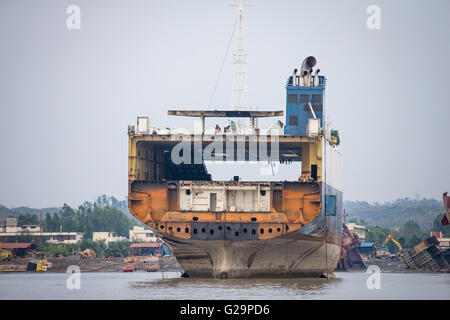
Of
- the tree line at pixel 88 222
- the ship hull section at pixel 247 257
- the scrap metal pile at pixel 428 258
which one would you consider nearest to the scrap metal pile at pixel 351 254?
the scrap metal pile at pixel 428 258

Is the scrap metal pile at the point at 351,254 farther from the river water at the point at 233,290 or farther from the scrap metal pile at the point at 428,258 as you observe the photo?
the river water at the point at 233,290

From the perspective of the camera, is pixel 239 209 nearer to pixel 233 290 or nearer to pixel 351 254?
pixel 233 290

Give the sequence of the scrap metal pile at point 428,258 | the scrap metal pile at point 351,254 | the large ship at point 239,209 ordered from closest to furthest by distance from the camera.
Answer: the large ship at point 239,209 → the scrap metal pile at point 428,258 → the scrap metal pile at point 351,254

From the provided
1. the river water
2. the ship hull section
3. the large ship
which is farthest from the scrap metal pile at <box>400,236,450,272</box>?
the ship hull section

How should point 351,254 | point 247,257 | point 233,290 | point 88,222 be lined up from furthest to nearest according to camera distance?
point 88,222
point 351,254
point 247,257
point 233,290

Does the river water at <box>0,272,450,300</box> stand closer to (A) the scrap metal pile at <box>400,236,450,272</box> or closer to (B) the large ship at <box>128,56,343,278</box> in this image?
(B) the large ship at <box>128,56,343,278</box>

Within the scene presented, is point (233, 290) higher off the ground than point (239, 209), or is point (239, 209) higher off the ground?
point (239, 209)

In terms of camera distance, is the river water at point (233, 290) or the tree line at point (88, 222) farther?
the tree line at point (88, 222)

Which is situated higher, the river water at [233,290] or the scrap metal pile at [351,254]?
the river water at [233,290]

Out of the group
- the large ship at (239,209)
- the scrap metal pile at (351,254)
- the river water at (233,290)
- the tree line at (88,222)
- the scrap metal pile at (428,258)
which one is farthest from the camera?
the tree line at (88,222)

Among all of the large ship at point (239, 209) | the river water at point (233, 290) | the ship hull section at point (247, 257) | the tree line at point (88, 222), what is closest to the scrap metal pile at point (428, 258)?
the river water at point (233, 290)

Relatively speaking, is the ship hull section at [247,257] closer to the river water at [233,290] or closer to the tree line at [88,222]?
the river water at [233,290]

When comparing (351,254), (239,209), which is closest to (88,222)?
(351,254)
